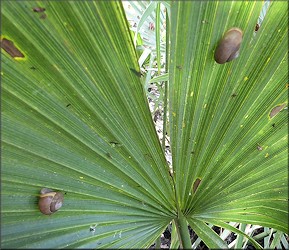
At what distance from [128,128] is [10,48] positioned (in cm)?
30

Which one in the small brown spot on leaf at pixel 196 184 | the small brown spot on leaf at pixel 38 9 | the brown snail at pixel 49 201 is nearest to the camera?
the small brown spot on leaf at pixel 38 9

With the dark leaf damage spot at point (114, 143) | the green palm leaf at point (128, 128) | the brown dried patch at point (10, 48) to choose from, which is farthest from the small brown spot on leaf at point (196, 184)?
the brown dried patch at point (10, 48)

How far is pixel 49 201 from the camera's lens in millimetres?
676

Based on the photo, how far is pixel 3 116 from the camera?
23.1 inches

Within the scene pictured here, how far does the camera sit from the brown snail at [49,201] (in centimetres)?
67

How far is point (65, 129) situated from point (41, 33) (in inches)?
7.8

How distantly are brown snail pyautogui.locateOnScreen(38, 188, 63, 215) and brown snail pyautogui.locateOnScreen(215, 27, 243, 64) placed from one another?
17.7 inches


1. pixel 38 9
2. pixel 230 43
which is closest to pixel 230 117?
pixel 230 43

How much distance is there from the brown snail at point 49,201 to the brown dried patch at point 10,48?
0.96 feet

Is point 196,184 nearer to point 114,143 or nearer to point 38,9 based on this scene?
point 114,143

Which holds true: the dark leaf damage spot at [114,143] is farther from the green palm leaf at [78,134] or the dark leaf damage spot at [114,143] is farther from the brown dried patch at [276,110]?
the brown dried patch at [276,110]

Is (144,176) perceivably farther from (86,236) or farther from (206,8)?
(206,8)

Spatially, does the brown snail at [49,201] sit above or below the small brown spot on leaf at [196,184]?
below

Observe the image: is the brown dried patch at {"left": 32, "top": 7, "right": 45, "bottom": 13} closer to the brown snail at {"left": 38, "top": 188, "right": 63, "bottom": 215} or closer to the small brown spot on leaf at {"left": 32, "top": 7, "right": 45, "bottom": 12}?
the small brown spot on leaf at {"left": 32, "top": 7, "right": 45, "bottom": 12}
